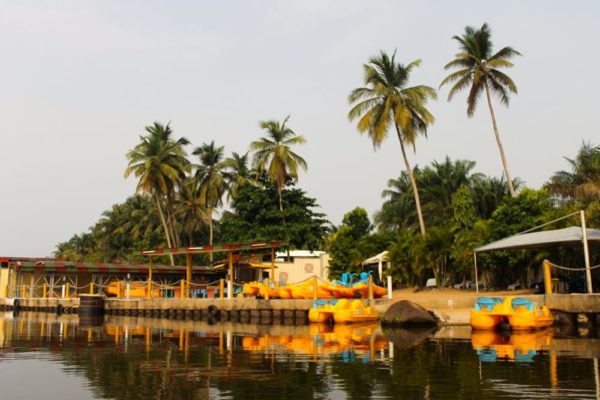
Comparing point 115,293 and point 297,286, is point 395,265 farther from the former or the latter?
point 115,293

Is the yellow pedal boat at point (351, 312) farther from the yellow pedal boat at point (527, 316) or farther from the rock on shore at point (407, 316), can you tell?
the yellow pedal boat at point (527, 316)

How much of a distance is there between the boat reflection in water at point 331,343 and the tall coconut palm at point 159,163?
3243 cm

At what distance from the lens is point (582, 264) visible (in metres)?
26.4

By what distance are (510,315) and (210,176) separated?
40750 millimetres

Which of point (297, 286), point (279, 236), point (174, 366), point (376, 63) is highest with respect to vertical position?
point (376, 63)

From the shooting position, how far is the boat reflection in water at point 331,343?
1425 centimetres

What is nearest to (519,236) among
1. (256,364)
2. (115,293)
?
(256,364)

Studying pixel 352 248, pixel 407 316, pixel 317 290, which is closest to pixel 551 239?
pixel 407 316

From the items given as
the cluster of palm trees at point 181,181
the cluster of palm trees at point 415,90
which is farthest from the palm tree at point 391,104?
the cluster of palm trees at point 181,181

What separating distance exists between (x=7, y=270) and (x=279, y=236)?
20180 mm

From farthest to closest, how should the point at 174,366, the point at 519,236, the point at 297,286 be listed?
the point at 297,286 → the point at 519,236 → the point at 174,366

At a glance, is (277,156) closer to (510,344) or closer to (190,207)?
(190,207)

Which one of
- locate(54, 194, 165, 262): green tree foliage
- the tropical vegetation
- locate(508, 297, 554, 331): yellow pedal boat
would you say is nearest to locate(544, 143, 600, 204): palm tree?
the tropical vegetation

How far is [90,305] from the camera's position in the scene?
1313 inches
